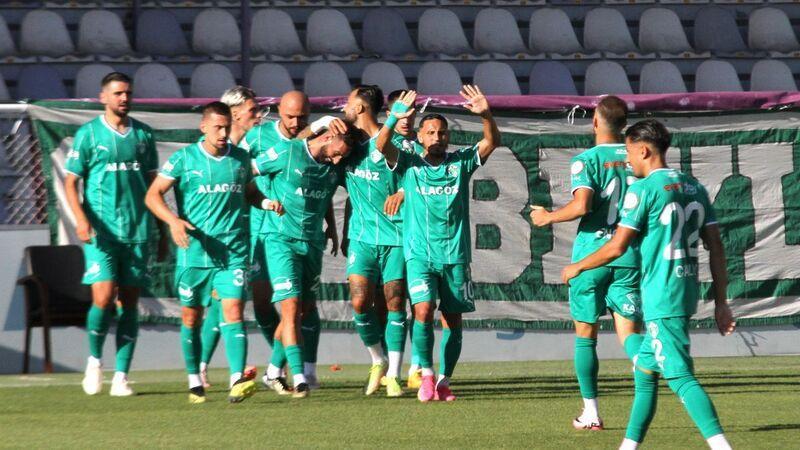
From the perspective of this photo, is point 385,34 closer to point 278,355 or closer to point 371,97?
point 371,97

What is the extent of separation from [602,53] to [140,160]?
986 centimetres

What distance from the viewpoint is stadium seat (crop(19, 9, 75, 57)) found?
17.4 metres

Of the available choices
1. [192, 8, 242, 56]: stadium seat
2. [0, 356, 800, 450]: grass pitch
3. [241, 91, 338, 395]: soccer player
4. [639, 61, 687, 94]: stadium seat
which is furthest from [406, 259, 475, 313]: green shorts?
[192, 8, 242, 56]: stadium seat

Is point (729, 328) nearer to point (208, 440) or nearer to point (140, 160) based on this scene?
point (208, 440)

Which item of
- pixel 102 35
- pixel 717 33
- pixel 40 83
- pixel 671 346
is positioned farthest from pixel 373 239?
pixel 717 33

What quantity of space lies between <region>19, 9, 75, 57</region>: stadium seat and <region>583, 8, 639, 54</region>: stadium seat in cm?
683

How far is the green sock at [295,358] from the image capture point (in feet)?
30.1

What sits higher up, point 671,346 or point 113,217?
point 113,217

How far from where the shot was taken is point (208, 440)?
7199 millimetres

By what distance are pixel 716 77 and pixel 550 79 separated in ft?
7.31

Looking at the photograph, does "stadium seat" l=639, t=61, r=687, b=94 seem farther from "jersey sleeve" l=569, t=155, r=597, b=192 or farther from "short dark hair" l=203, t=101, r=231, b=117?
"jersey sleeve" l=569, t=155, r=597, b=192

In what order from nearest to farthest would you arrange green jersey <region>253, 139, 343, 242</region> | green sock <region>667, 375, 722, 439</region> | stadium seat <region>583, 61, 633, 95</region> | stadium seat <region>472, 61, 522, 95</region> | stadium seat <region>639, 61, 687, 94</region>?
green sock <region>667, 375, 722, 439</region>
green jersey <region>253, 139, 343, 242</region>
stadium seat <region>472, 61, 522, 95</region>
stadium seat <region>583, 61, 633, 95</region>
stadium seat <region>639, 61, 687, 94</region>

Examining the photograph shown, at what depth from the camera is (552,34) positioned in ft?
60.9

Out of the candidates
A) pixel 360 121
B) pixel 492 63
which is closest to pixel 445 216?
pixel 360 121
